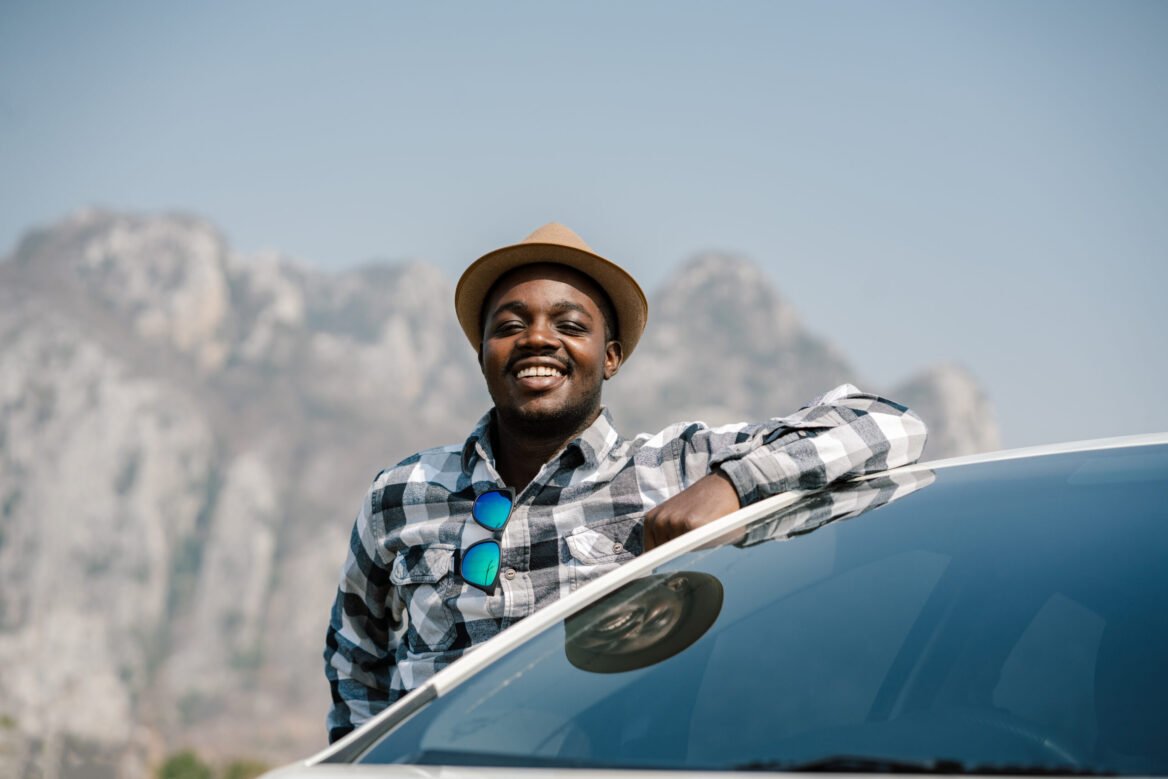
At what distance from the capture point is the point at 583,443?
2219 mm

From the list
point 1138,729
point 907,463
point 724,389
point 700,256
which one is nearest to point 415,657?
point 907,463

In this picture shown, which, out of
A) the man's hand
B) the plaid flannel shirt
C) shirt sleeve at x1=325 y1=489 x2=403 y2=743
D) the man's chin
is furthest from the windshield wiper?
shirt sleeve at x1=325 y1=489 x2=403 y2=743

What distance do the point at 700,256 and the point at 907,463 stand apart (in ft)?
443

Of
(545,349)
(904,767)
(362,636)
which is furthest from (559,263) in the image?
(904,767)

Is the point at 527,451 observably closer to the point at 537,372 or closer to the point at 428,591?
the point at 537,372

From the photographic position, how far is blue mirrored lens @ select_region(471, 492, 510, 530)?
7.12 ft

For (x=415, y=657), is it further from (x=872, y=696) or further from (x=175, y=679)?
(x=175, y=679)

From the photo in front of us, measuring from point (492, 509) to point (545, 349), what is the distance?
Answer: 0.35m

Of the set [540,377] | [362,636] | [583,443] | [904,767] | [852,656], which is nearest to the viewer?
[904,767]

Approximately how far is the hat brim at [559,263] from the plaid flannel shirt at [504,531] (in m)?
0.30

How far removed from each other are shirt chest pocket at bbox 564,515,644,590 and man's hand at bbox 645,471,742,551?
0.29 m

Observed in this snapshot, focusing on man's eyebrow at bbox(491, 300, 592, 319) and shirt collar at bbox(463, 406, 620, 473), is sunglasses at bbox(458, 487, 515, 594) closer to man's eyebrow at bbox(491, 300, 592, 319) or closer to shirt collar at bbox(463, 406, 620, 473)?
shirt collar at bbox(463, 406, 620, 473)

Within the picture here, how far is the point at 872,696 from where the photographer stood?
3.65ft

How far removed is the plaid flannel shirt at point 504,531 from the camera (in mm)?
1948
